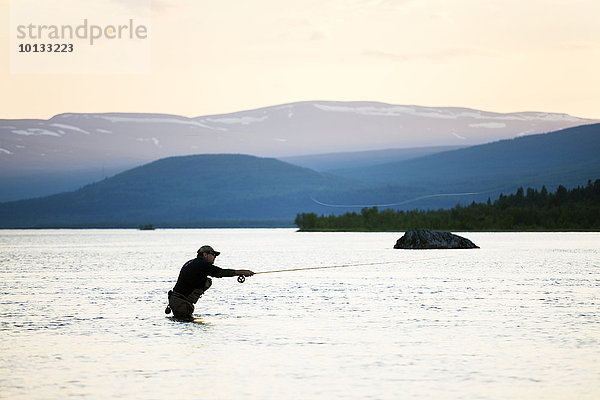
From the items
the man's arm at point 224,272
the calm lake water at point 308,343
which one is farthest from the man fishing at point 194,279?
the calm lake water at point 308,343

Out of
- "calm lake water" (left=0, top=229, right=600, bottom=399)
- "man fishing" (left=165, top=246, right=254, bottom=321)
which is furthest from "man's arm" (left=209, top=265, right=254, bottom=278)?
"calm lake water" (left=0, top=229, right=600, bottom=399)

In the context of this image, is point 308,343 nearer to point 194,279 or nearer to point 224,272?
point 224,272

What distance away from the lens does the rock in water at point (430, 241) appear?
11494cm

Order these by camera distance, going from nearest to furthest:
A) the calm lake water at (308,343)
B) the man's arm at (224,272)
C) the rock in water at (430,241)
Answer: the calm lake water at (308,343)
the man's arm at (224,272)
the rock in water at (430,241)

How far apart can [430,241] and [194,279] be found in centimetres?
8606

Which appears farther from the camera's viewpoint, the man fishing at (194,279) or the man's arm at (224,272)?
the man fishing at (194,279)

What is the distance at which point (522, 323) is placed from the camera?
30.3m

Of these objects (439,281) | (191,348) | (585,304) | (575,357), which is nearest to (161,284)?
(439,281)

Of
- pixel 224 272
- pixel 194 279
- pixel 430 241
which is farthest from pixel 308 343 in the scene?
pixel 430 241

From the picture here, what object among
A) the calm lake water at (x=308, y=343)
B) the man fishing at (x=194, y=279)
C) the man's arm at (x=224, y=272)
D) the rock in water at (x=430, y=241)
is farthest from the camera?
the rock in water at (x=430, y=241)

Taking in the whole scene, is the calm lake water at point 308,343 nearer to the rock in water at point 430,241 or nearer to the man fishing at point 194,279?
the man fishing at point 194,279

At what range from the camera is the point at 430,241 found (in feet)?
378

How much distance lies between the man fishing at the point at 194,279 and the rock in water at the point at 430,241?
8460 centimetres

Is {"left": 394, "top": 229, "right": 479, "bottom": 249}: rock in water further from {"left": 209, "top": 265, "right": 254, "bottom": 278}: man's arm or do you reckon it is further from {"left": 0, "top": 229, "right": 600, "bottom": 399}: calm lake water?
{"left": 209, "top": 265, "right": 254, "bottom": 278}: man's arm
